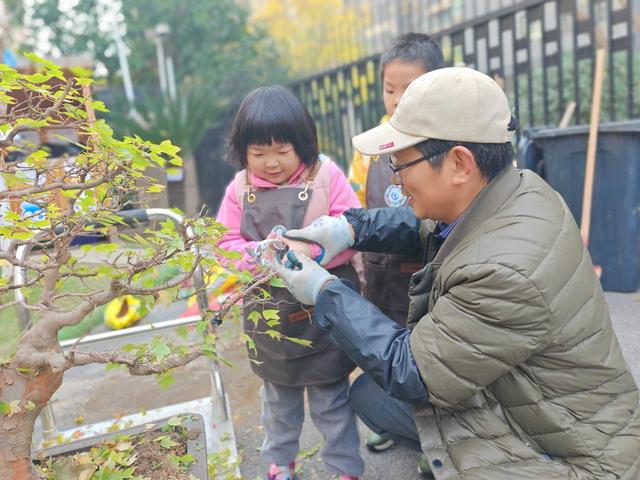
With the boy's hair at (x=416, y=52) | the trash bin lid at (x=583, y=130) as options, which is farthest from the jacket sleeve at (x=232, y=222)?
the trash bin lid at (x=583, y=130)

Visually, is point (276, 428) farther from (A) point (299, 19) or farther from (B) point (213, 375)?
(A) point (299, 19)

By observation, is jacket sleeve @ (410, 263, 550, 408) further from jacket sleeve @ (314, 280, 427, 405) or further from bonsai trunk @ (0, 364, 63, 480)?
bonsai trunk @ (0, 364, 63, 480)

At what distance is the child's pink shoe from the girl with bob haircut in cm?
4

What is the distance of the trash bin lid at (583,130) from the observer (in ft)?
10.4

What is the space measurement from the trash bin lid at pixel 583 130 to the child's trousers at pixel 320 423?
89.7 inches

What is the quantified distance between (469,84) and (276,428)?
1401 mm

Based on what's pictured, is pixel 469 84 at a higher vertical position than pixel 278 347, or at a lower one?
higher

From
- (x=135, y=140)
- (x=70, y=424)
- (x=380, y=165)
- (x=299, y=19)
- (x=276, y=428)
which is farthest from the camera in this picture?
(x=299, y=19)

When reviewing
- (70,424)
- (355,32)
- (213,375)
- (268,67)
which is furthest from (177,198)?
(213,375)

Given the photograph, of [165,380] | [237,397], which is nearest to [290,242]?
[165,380]

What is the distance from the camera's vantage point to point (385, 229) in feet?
6.57

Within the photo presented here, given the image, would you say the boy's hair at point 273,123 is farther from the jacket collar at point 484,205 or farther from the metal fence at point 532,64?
the metal fence at point 532,64

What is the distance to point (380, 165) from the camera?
2260mm

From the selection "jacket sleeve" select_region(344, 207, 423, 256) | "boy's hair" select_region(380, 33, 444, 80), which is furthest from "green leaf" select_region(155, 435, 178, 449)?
"boy's hair" select_region(380, 33, 444, 80)
